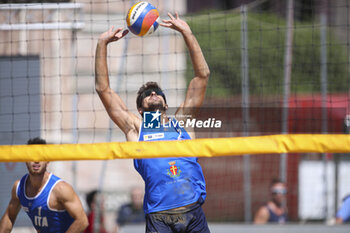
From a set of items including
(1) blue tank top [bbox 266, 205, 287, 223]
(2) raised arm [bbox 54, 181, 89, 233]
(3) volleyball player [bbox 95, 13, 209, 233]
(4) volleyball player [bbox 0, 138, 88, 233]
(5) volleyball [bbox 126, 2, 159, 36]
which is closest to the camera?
(3) volleyball player [bbox 95, 13, 209, 233]

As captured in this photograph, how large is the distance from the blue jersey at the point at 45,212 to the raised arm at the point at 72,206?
0.09m

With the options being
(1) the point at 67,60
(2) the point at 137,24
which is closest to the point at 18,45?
(1) the point at 67,60

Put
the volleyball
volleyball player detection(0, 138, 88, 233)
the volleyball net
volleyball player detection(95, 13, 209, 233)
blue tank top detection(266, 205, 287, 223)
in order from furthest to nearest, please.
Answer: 1. blue tank top detection(266, 205, 287, 223)
2. volleyball player detection(0, 138, 88, 233)
3. the volleyball
4. the volleyball net
5. volleyball player detection(95, 13, 209, 233)

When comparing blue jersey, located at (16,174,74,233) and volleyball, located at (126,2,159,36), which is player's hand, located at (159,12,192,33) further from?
blue jersey, located at (16,174,74,233)

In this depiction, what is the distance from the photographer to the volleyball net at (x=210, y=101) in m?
4.62

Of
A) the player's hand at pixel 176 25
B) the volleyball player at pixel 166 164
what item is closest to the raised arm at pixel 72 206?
the volleyball player at pixel 166 164

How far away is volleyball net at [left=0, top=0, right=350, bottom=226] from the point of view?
15.2 ft

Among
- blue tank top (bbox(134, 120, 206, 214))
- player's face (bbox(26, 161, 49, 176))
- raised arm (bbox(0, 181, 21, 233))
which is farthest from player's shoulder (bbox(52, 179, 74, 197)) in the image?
blue tank top (bbox(134, 120, 206, 214))

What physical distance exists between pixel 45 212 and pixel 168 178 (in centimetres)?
150

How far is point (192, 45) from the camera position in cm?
458

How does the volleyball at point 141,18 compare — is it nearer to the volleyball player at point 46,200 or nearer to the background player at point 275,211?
the volleyball player at point 46,200

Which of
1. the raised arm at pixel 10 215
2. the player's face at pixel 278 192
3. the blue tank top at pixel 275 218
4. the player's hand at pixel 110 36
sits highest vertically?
the player's hand at pixel 110 36

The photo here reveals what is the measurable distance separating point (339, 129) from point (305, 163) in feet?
3.44

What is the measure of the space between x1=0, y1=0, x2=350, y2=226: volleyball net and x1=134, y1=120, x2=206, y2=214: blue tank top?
0.49 ft
